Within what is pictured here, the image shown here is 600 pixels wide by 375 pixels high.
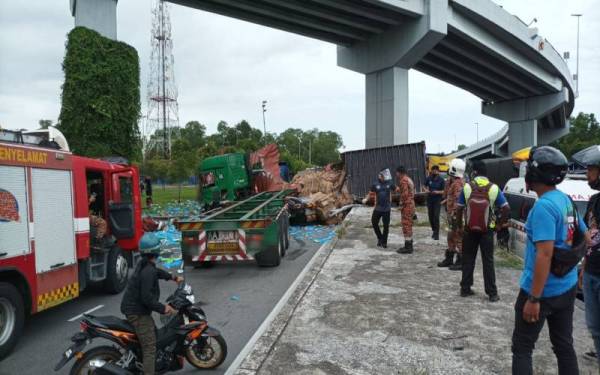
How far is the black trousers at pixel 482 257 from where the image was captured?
582cm

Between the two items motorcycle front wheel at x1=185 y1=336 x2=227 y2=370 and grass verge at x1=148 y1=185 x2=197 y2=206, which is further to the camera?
grass verge at x1=148 y1=185 x2=197 y2=206

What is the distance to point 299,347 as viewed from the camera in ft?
14.4

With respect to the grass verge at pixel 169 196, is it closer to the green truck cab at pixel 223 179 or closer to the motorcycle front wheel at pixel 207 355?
the green truck cab at pixel 223 179

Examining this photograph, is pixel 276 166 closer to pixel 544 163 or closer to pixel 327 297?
pixel 327 297

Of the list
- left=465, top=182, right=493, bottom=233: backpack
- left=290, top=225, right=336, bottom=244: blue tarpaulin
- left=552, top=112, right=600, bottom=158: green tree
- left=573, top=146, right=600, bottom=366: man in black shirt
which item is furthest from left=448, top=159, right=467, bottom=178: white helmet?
left=552, top=112, right=600, bottom=158: green tree

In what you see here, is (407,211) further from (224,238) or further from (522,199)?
(224,238)

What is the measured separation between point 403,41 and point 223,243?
2288 centimetres

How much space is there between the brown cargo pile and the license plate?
6.93 m

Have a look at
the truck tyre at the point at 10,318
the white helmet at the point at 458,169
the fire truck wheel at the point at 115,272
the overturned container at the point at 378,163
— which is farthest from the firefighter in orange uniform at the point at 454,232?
the overturned container at the point at 378,163

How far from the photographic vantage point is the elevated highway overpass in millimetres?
24794

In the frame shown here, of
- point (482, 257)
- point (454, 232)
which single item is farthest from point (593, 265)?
point (454, 232)

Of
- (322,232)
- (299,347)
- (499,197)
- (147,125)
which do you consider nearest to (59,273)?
(299,347)

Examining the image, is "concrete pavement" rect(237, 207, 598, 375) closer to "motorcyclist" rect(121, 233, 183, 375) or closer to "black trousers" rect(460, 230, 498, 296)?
"black trousers" rect(460, 230, 498, 296)

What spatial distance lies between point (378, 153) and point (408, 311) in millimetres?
15048
